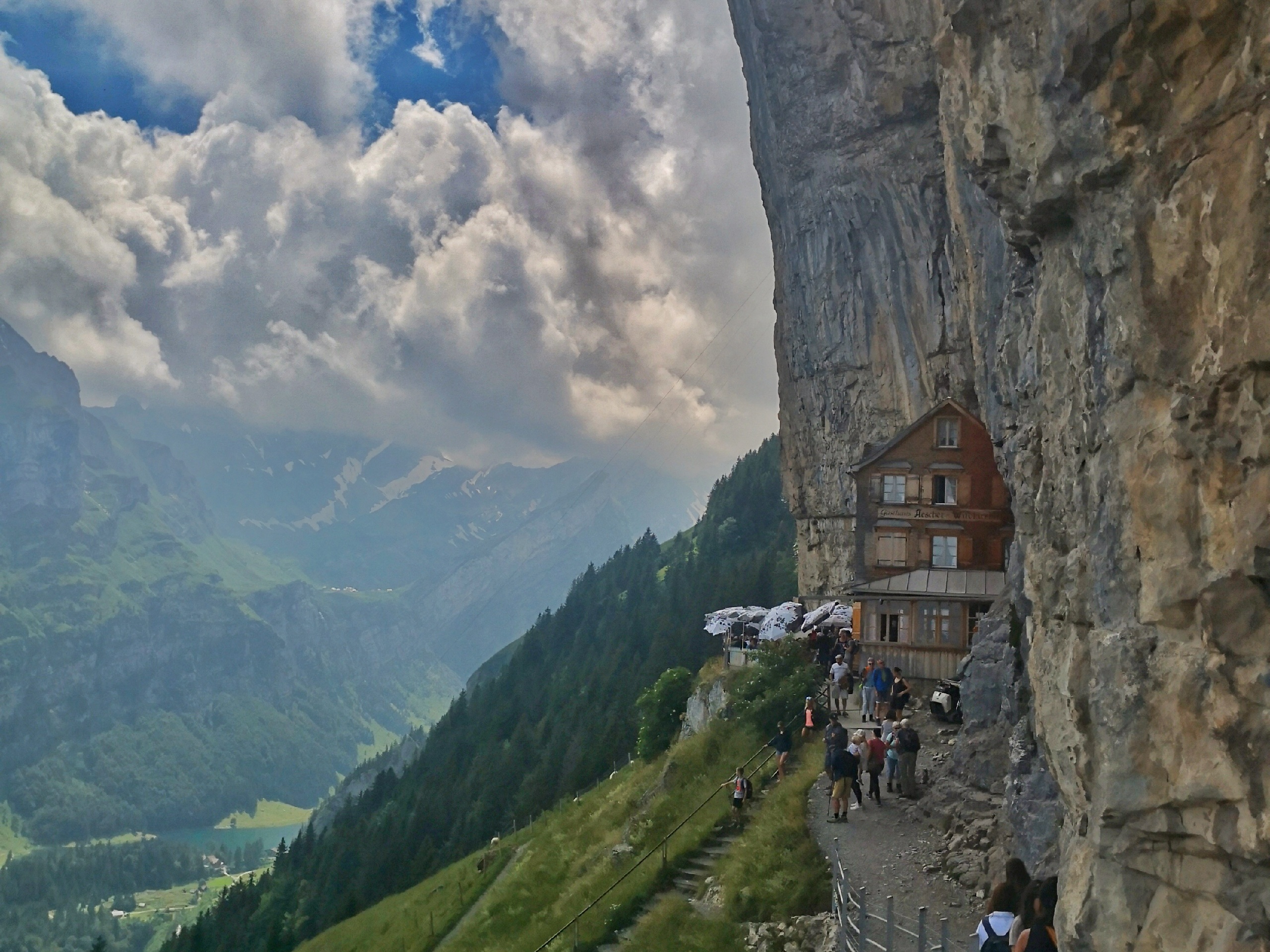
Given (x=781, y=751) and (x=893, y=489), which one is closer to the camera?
(x=781, y=751)

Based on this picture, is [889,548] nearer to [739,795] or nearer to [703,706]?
[703,706]

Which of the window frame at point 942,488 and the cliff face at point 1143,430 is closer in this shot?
the cliff face at point 1143,430

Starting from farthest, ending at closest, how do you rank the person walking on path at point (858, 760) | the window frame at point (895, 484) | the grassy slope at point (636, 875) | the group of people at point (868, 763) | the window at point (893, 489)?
the window at point (893, 489) → the window frame at point (895, 484) → the person walking on path at point (858, 760) → the group of people at point (868, 763) → the grassy slope at point (636, 875)

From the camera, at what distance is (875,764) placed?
85.4 feet

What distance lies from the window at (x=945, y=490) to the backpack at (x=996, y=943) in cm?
3143

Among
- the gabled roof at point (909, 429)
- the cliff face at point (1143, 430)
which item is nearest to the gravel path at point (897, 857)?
the cliff face at point (1143, 430)

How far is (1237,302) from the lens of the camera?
10.5 m

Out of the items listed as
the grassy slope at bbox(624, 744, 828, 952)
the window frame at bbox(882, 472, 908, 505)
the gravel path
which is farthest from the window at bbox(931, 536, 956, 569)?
the grassy slope at bbox(624, 744, 828, 952)

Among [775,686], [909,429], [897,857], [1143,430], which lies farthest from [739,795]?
[909,429]

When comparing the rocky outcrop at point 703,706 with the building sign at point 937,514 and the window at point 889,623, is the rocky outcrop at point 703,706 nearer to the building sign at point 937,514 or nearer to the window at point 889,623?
the window at point 889,623

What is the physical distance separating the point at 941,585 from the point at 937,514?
6.90 metres

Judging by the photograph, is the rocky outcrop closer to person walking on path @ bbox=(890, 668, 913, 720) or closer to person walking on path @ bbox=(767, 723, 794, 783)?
person walking on path @ bbox=(767, 723, 794, 783)

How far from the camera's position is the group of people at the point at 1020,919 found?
511 inches

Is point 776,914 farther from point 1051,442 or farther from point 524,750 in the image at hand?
point 524,750
